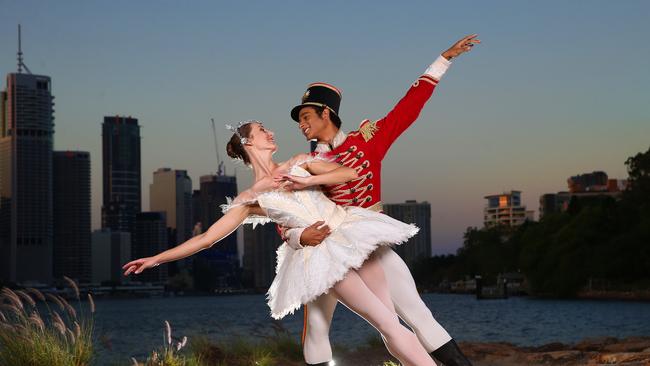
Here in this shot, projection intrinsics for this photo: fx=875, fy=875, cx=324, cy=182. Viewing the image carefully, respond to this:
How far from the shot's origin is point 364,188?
198 inches

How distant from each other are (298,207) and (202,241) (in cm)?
56

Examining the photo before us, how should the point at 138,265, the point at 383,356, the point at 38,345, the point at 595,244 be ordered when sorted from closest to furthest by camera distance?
the point at 138,265
the point at 38,345
the point at 383,356
the point at 595,244

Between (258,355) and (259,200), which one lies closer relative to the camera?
(259,200)

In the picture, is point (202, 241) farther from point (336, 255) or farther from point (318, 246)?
point (336, 255)

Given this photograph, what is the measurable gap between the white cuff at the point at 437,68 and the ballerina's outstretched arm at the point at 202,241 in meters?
1.28

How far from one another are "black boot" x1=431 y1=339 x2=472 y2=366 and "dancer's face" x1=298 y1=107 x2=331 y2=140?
54.8 inches

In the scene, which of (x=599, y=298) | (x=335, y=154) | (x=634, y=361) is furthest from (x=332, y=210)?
(x=599, y=298)

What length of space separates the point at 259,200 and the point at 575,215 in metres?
73.8

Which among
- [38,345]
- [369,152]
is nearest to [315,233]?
[369,152]

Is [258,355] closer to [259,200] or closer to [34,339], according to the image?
[34,339]

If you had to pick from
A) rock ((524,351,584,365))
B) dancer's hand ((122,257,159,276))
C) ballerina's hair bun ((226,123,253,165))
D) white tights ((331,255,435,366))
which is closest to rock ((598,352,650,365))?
rock ((524,351,584,365))

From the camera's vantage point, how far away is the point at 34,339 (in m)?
9.52

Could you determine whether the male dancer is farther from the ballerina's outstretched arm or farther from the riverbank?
the riverbank

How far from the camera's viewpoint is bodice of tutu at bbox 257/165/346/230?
15.9 feet
